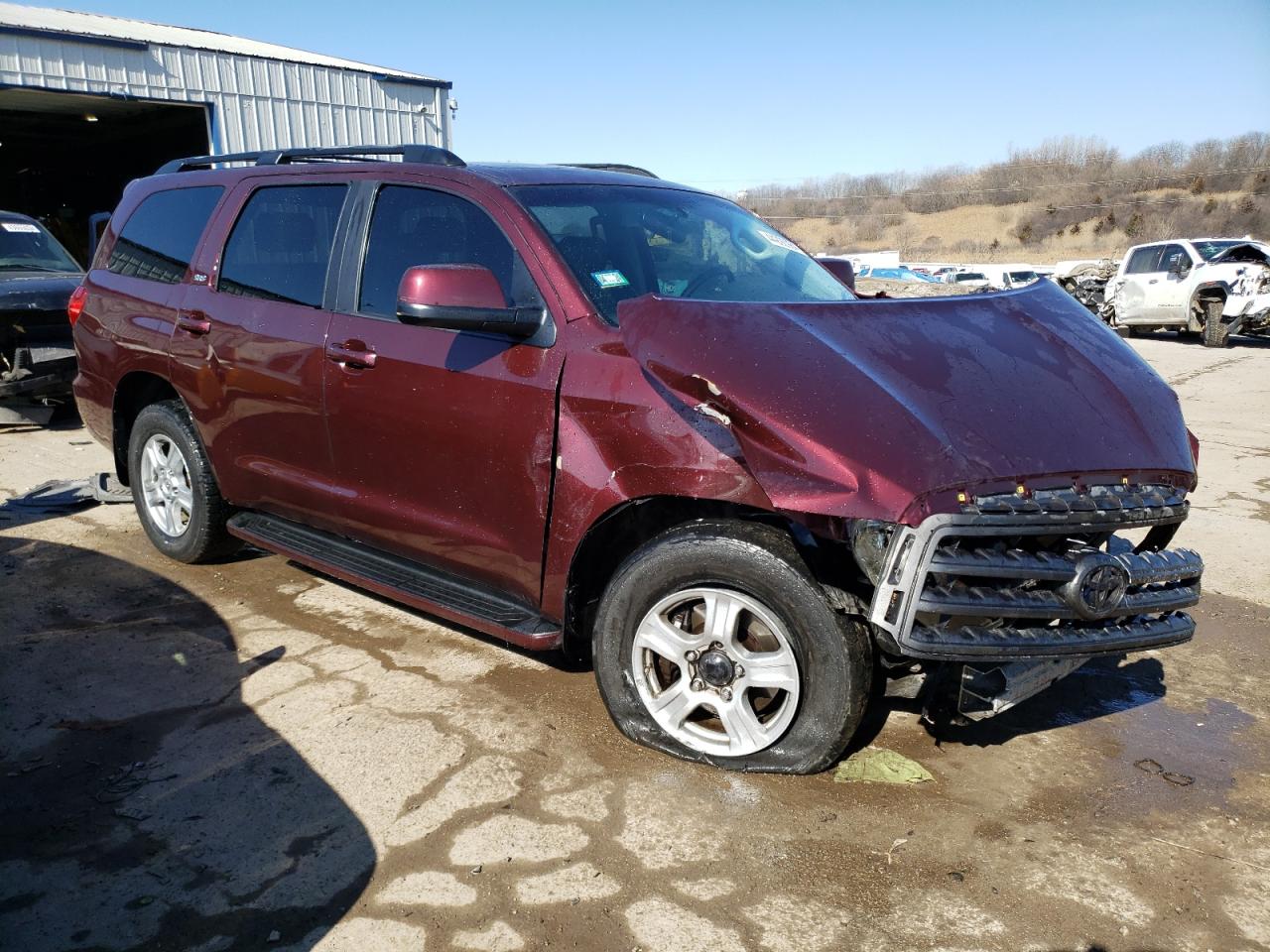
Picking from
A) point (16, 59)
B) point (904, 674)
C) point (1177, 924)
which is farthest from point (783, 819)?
point (16, 59)

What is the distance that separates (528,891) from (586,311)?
1765 millimetres

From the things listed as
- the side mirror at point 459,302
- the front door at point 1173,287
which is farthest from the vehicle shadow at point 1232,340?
the side mirror at point 459,302

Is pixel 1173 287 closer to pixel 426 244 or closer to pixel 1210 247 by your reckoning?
pixel 1210 247

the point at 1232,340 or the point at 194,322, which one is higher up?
the point at 194,322

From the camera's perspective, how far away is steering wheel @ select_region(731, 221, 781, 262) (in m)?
4.03

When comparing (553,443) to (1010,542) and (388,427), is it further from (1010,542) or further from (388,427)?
(1010,542)

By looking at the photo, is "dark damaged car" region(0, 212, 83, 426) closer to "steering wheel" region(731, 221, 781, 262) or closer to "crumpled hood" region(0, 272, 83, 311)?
"crumpled hood" region(0, 272, 83, 311)

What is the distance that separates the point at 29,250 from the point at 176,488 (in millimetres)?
6267

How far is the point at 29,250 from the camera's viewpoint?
32.2ft

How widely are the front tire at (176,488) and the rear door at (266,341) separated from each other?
6.7 inches

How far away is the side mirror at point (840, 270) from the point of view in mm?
4582

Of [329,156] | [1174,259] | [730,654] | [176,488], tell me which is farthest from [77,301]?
[1174,259]

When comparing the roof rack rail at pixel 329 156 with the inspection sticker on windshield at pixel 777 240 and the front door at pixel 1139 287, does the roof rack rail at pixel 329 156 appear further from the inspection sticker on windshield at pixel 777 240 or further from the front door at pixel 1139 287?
the front door at pixel 1139 287

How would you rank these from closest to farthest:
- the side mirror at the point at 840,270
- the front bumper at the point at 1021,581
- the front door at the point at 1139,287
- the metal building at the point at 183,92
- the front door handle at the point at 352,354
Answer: the front bumper at the point at 1021,581
the front door handle at the point at 352,354
the side mirror at the point at 840,270
the metal building at the point at 183,92
the front door at the point at 1139,287
